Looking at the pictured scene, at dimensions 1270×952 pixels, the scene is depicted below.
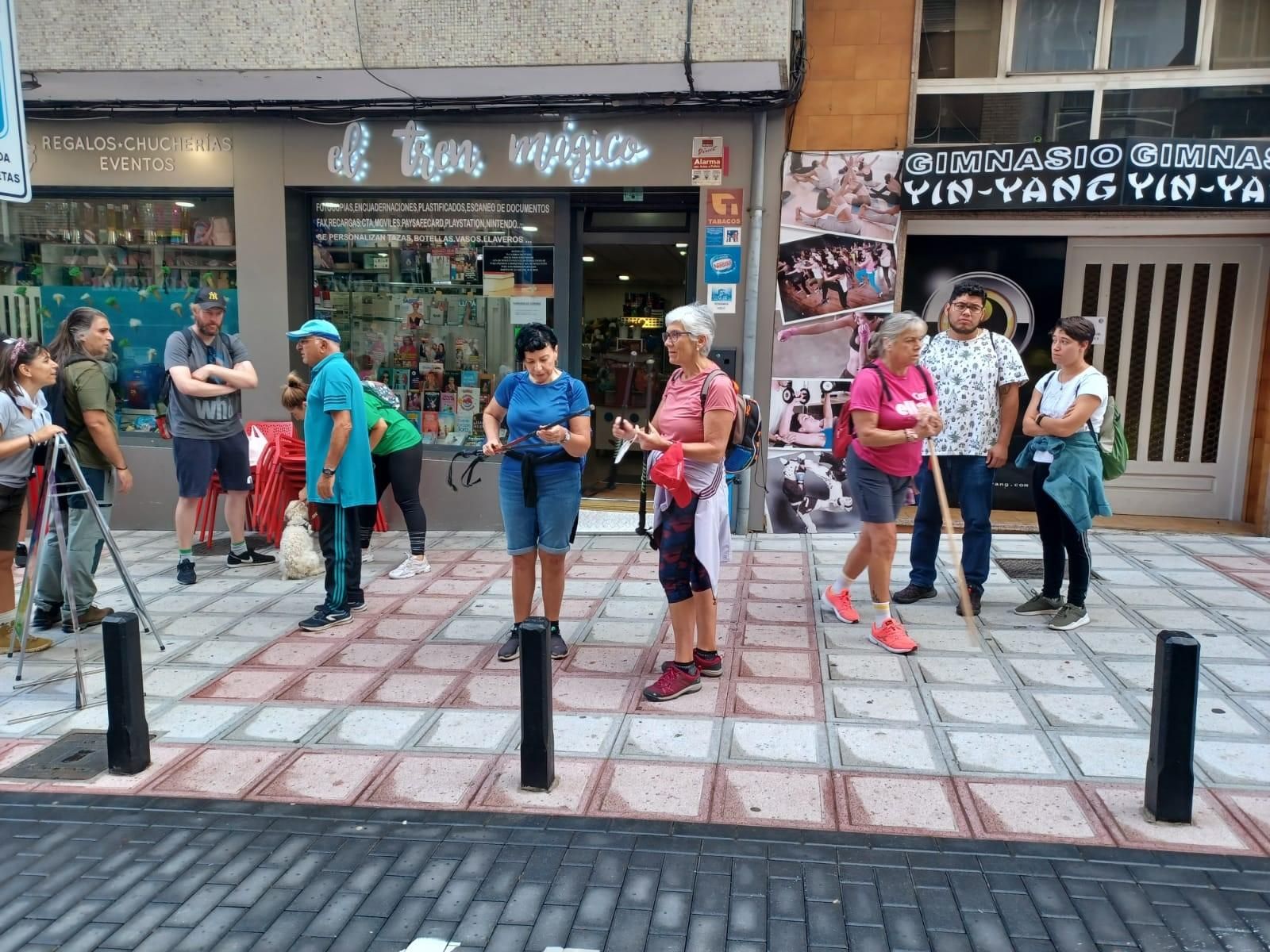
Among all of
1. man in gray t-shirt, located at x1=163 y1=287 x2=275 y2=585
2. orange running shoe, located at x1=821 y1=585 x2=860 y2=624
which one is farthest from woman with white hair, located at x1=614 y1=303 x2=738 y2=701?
man in gray t-shirt, located at x1=163 y1=287 x2=275 y2=585

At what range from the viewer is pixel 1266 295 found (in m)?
7.46

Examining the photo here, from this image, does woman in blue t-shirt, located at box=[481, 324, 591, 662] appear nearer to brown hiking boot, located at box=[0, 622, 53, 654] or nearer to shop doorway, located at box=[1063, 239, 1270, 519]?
brown hiking boot, located at box=[0, 622, 53, 654]

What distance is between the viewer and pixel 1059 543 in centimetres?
527

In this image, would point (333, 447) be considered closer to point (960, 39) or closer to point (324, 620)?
point (324, 620)

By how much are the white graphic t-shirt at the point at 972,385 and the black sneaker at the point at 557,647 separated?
2.35 metres

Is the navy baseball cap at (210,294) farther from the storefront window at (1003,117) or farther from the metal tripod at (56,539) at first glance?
the storefront window at (1003,117)

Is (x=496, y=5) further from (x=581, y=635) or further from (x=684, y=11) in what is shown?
(x=581, y=635)

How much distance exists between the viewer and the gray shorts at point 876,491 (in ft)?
15.6

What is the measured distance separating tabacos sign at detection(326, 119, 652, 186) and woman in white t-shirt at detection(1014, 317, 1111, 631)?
3929 millimetres

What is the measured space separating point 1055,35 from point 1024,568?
4509 millimetres

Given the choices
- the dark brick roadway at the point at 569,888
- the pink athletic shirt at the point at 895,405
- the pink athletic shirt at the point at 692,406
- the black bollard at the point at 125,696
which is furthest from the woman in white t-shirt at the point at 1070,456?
the black bollard at the point at 125,696

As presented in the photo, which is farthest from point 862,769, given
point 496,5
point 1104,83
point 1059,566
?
point 1104,83

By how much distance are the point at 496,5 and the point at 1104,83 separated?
16.2 ft

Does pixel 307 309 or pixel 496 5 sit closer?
pixel 496 5
